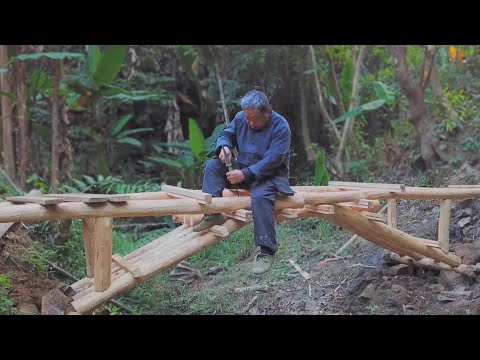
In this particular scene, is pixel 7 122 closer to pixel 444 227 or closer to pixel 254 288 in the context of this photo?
pixel 254 288

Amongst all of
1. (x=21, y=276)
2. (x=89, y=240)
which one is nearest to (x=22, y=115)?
(x=21, y=276)

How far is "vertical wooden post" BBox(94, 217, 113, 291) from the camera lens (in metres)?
3.67

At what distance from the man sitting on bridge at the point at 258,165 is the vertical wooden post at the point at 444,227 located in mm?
1690

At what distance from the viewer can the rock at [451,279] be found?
5108mm

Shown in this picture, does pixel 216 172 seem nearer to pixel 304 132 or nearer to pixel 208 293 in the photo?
pixel 208 293

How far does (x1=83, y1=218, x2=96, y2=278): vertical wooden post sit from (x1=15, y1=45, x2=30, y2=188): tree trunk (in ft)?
9.42

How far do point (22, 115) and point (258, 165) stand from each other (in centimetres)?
407

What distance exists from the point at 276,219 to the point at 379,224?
980 millimetres

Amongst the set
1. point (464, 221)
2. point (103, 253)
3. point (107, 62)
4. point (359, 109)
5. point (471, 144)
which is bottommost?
point (464, 221)

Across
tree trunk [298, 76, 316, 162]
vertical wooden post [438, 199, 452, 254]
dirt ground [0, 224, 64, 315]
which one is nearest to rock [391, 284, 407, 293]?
vertical wooden post [438, 199, 452, 254]

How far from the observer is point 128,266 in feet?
13.1

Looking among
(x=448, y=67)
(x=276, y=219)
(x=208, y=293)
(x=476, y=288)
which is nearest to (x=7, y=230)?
(x=208, y=293)

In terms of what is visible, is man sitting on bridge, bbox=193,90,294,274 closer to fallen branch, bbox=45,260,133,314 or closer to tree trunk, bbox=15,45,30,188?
fallen branch, bbox=45,260,133,314
